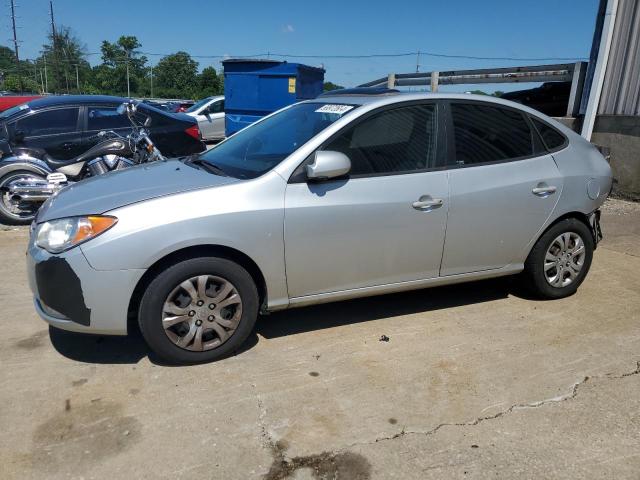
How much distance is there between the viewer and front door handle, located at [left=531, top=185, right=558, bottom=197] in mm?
4070

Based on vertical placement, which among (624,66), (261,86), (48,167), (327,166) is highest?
(624,66)

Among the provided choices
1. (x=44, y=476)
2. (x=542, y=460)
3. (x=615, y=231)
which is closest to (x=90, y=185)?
(x=44, y=476)

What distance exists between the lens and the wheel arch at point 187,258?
122 inches

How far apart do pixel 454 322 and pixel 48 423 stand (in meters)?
Answer: 2.79

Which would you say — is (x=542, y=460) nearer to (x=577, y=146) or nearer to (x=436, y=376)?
(x=436, y=376)

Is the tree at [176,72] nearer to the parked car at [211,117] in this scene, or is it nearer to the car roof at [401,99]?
the parked car at [211,117]

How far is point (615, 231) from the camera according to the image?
6.86m

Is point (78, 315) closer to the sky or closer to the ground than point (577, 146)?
closer to the ground

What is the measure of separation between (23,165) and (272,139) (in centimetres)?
417

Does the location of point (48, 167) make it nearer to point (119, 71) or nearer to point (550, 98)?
point (550, 98)

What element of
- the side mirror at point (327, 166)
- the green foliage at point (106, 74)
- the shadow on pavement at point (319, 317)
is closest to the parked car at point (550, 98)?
the shadow on pavement at point (319, 317)

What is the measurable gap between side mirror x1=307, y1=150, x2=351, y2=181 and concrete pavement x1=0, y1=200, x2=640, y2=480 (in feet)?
3.86

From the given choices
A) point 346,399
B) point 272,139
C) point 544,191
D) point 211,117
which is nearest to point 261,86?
point 211,117

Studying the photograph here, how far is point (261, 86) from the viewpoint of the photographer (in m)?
11.1
